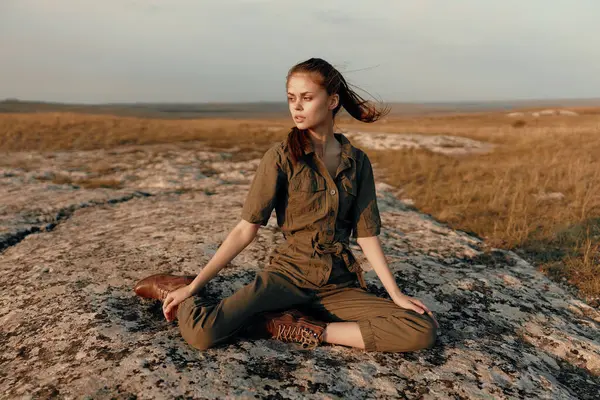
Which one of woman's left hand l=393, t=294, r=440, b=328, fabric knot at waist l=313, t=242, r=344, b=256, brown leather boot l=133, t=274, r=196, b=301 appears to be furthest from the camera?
brown leather boot l=133, t=274, r=196, b=301

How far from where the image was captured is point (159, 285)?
306cm

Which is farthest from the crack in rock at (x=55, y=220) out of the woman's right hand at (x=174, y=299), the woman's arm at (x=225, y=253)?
the woman's arm at (x=225, y=253)

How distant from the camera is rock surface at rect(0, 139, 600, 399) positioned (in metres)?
2.20

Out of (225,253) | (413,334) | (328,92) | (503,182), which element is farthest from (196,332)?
(503,182)

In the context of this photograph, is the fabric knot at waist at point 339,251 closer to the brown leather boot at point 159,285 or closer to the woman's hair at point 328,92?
the woman's hair at point 328,92

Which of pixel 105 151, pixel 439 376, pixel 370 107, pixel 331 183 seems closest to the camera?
pixel 439 376

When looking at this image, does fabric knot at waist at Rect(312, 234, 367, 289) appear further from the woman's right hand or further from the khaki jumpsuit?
the woman's right hand

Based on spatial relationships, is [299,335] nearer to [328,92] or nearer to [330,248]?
[330,248]

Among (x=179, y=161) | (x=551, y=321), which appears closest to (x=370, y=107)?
(x=551, y=321)

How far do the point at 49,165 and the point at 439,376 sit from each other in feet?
34.2

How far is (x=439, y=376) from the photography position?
2.37 m

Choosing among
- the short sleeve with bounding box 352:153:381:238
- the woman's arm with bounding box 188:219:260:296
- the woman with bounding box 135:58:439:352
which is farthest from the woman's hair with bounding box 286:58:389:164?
the woman's arm with bounding box 188:219:260:296

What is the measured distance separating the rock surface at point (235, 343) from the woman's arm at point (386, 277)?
0.29 metres

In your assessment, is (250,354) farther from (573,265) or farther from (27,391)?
(573,265)
